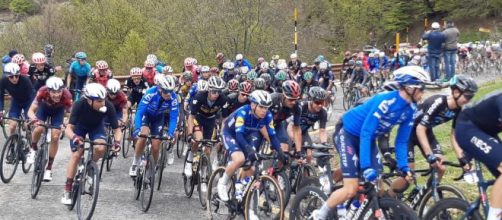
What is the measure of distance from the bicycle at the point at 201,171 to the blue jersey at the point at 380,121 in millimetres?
3006

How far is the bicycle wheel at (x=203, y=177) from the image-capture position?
359 inches

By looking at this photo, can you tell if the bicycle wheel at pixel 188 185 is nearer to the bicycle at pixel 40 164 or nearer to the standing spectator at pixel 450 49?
the bicycle at pixel 40 164

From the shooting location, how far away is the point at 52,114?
33.3 ft

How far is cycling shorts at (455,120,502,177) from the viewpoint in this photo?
5.23 m

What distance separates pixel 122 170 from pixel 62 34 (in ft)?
134

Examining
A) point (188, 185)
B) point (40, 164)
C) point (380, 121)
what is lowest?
point (188, 185)

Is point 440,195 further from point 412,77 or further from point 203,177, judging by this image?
point 203,177

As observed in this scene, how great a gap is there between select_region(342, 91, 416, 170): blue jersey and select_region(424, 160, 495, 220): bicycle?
0.56m

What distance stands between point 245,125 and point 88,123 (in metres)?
2.32

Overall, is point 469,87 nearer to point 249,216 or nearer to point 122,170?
point 249,216

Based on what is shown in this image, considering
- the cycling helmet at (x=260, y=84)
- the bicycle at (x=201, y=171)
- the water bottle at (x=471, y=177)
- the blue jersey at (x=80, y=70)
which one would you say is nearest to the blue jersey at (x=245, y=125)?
the bicycle at (x=201, y=171)

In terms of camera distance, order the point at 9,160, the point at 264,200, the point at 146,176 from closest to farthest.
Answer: the point at 264,200 < the point at 146,176 < the point at 9,160

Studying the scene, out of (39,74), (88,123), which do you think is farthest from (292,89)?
(39,74)

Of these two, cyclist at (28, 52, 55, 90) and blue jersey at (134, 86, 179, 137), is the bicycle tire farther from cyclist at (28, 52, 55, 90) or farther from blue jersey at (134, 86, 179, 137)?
cyclist at (28, 52, 55, 90)
